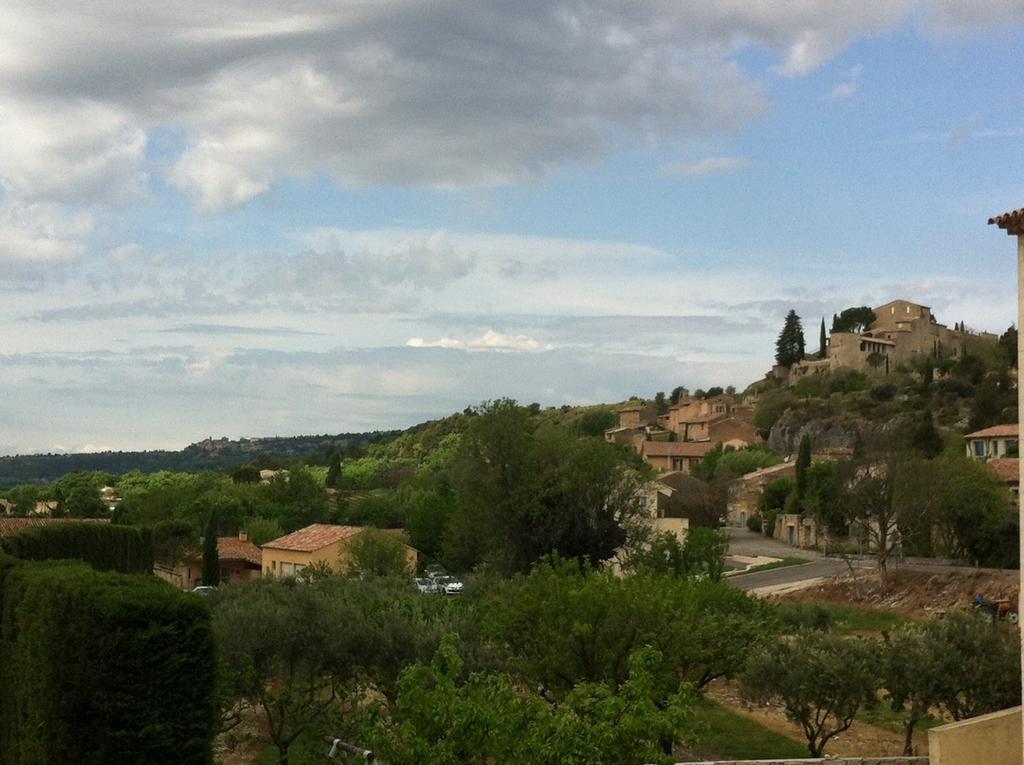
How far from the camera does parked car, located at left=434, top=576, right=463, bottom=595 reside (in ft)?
169

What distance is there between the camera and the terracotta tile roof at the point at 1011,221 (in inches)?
701

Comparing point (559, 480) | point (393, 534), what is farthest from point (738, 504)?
point (559, 480)

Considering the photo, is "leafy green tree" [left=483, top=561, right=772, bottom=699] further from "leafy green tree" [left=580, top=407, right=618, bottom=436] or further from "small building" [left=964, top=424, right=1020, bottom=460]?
"leafy green tree" [left=580, top=407, right=618, bottom=436]

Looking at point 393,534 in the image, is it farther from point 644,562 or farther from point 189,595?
point 189,595

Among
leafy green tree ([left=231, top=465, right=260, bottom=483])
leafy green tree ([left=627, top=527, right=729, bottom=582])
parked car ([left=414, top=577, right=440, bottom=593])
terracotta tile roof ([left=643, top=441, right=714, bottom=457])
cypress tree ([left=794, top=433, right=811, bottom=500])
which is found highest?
terracotta tile roof ([left=643, top=441, right=714, bottom=457])

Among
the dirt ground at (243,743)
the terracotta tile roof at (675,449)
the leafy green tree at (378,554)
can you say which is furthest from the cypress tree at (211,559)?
the terracotta tile roof at (675,449)

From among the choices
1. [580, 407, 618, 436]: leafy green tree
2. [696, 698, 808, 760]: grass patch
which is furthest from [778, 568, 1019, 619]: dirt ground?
[580, 407, 618, 436]: leafy green tree

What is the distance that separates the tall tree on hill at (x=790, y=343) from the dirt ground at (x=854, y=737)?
12919cm

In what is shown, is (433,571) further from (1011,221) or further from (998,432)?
(1011,221)

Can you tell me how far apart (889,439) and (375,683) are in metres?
58.9

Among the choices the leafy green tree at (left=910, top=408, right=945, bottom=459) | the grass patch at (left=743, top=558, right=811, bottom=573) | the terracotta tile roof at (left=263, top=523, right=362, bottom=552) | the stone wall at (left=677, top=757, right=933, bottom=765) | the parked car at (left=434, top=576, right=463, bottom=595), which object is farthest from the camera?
the leafy green tree at (left=910, top=408, right=945, bottom=459)

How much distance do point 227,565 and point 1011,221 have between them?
2359 inches

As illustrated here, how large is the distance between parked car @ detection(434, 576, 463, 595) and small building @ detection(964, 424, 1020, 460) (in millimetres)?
38355

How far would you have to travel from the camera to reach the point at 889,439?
78375 mm
